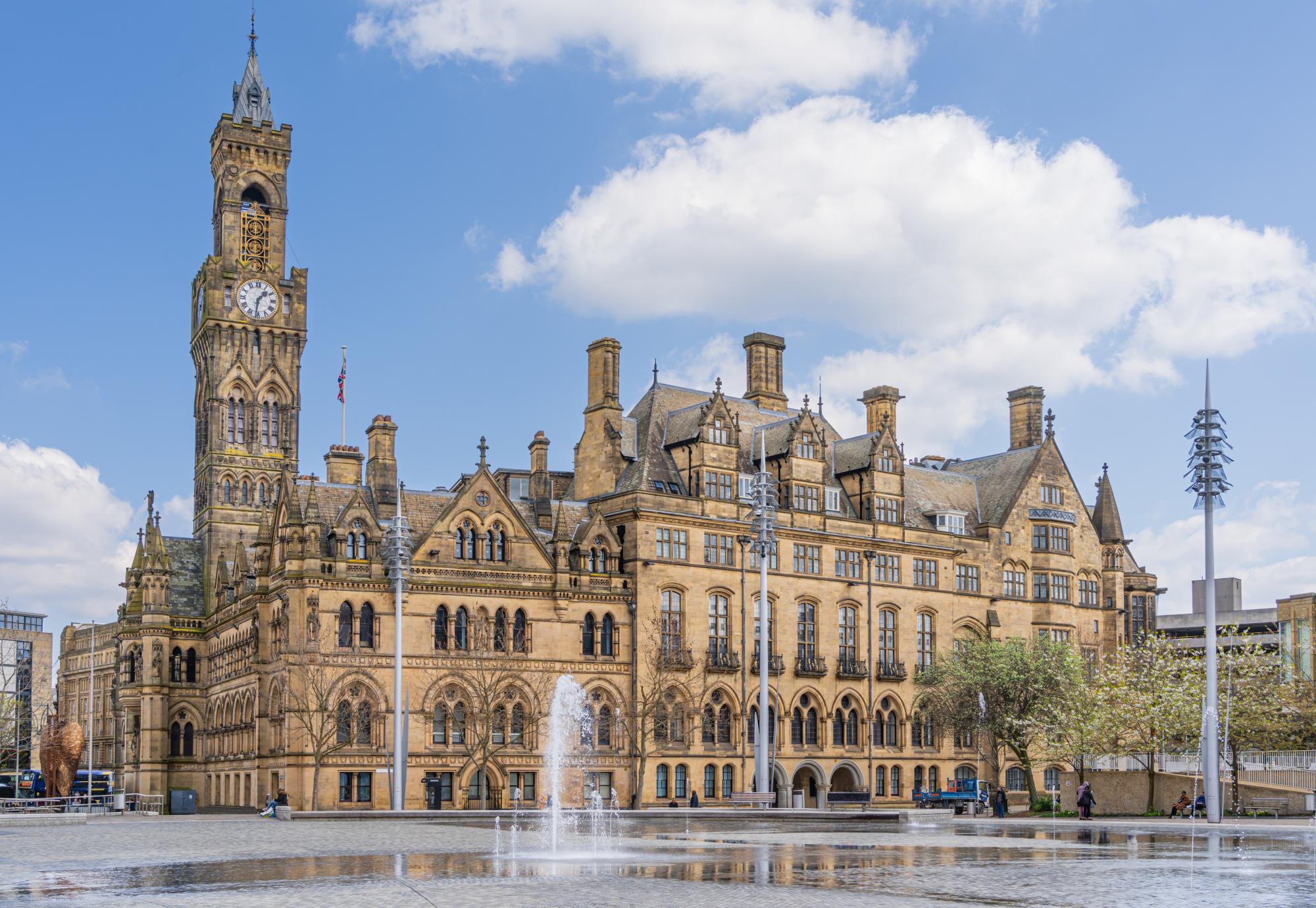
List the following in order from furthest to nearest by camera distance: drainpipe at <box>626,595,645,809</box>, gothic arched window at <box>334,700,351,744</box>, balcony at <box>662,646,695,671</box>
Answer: balcony at <box>662,646,695,671</box> → drainpipe at <box>626,595,645,809</box> → gothic arched window at <box>334,700,351,744</box>

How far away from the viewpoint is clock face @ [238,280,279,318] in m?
97.9

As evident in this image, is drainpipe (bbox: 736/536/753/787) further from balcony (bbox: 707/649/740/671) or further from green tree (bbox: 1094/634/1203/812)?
green tree (bbox: 1094/634/1203/812)

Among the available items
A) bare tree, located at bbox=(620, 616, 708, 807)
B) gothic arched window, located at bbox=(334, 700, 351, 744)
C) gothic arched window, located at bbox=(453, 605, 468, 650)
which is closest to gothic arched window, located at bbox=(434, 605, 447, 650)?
gothic arched window, located at bbox=(453, 605, 468, 650)

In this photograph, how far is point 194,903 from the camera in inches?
908

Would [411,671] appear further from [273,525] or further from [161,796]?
[161,796]

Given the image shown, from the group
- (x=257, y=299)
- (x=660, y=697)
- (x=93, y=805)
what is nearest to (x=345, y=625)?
(x=660, y=697)

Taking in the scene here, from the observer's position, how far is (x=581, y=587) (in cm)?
7488

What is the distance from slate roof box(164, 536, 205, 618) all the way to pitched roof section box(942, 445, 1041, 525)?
1610 inches

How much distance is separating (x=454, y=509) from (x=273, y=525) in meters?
9.55

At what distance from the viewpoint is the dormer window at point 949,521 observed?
89250mm

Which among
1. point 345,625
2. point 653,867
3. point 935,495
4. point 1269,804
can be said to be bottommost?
point 1269,804

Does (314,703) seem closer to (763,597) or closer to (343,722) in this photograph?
(343,722)

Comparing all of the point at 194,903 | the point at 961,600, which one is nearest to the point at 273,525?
the point at 961,600

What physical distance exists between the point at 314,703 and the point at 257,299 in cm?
3703
